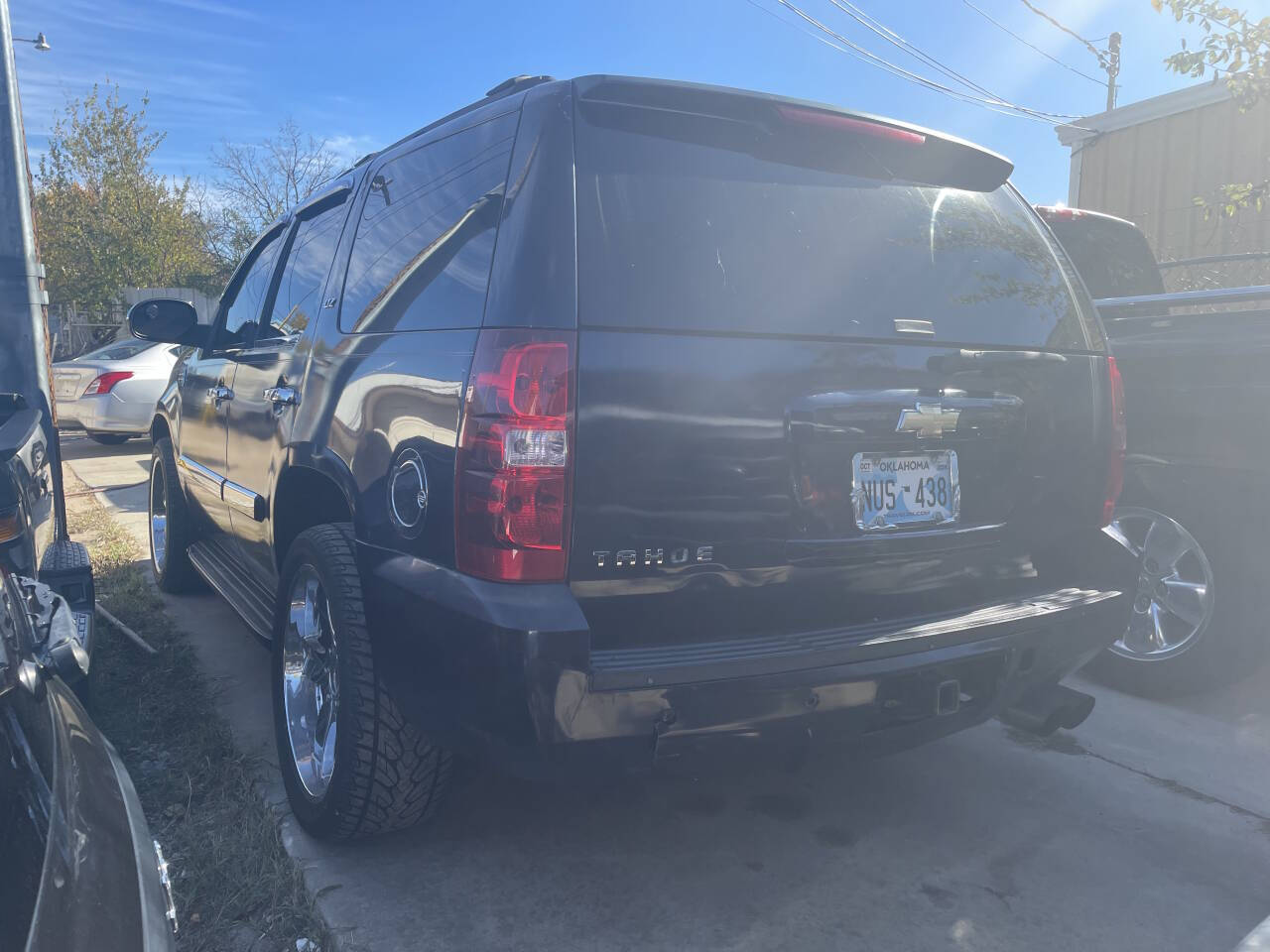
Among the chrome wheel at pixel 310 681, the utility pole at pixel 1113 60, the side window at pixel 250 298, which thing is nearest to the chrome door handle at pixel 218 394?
the side window at pixel 250 298

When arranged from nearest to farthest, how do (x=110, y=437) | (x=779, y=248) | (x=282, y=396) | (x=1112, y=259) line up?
(x=779, y=248) → (x=282, y=396) → (x=1112, y=259) → (x=110, y=437)

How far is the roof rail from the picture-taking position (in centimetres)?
264

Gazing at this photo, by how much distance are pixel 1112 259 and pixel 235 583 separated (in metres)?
4.92

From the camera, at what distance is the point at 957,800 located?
3.27 metres

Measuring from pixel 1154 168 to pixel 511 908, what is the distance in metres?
10.8

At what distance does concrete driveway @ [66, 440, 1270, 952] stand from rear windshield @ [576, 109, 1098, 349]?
3.61ft

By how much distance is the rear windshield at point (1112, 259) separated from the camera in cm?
566

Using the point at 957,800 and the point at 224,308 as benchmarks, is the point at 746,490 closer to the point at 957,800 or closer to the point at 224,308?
the point at 957,800

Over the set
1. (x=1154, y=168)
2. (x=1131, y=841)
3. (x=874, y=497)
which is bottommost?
(x=1131, y=841)

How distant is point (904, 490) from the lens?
259cm

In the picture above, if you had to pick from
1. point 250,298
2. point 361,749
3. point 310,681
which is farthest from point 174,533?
point 361,749

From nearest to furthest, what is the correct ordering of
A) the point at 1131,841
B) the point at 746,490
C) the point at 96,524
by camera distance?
the point at 746,490 → the point at 1131,841 → the point at 96,524

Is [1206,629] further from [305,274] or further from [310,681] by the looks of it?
[305,274]

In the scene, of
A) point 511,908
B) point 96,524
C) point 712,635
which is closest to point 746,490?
point 712,635
